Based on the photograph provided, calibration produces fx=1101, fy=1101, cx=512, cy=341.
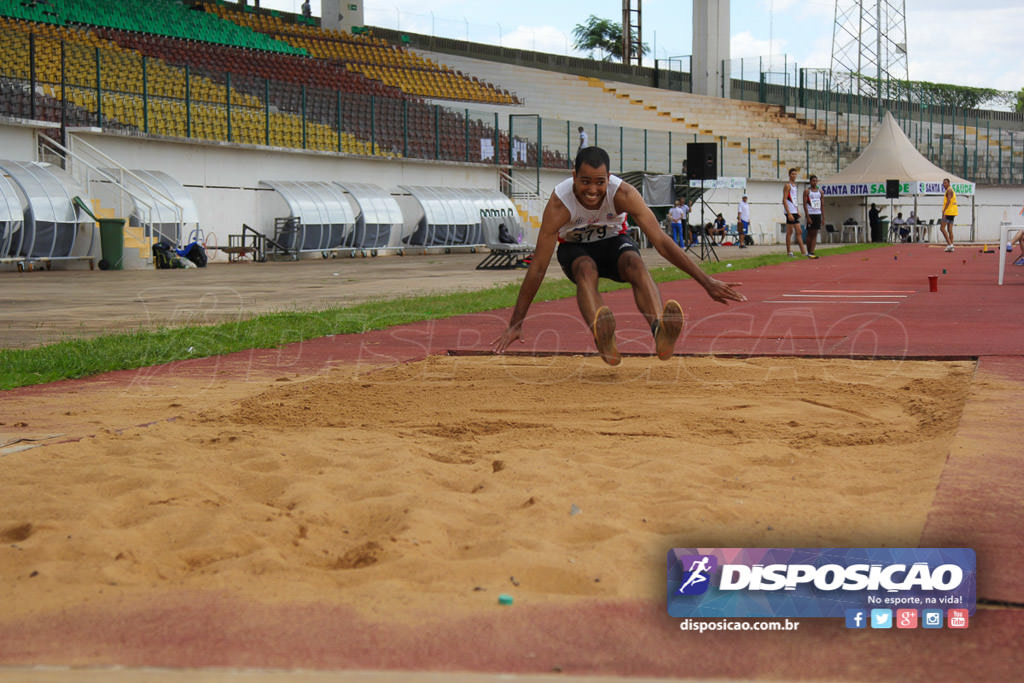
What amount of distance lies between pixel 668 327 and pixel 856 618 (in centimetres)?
386

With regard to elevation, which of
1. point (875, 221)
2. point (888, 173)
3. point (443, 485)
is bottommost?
point (443, 485)

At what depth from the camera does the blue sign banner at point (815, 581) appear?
2805 mm

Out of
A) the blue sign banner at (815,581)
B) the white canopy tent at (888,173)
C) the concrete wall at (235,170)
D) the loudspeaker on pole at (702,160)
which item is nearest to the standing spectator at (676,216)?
the loudspeaker on pole at (702,160)

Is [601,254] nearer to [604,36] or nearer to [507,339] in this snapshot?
[507,339]

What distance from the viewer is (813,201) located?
1007 inches

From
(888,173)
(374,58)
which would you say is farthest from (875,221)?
(374,58)

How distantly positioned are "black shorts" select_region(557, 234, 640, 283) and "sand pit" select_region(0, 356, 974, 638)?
0.82 meters

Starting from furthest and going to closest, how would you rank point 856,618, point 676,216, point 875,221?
point 875,221 < point 676,216 < point 856,618

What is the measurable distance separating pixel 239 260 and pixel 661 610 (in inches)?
1094

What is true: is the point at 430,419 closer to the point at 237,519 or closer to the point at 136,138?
the point at 237,519

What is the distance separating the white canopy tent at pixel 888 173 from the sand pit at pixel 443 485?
3604 cm

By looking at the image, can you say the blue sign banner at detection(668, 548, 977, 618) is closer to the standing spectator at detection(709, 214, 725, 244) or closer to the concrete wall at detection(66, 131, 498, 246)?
the concrete wall at detection(66, 131, 498, 246)

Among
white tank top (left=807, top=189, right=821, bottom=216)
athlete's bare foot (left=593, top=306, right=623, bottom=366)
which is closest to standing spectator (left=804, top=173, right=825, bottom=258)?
white tank top (left=807, top=189, right=821, bottom=216)

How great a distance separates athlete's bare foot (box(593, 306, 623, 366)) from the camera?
6.59 metres
